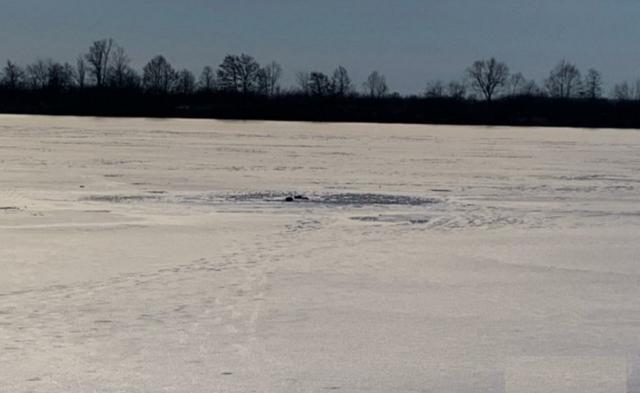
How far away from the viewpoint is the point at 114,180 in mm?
17344

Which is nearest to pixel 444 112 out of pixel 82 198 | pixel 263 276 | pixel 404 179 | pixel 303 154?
pixel 303 154

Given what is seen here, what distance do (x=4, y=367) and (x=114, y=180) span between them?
12.5m

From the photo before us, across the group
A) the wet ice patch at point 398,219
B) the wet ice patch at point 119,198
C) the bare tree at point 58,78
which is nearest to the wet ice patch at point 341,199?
the wet ice patch at point 119,198

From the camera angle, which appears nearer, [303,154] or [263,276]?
[263,276]

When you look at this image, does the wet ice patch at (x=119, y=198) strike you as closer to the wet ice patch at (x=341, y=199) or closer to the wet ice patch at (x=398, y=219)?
the wet ice patch at (x=341, y=199)

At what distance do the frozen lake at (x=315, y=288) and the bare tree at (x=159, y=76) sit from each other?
8317 centimetres

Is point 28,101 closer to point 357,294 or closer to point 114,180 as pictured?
point 114,180

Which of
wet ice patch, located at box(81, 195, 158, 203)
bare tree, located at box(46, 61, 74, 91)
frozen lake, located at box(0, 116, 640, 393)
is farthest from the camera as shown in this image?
bare tree, located at box(46, 61, 74, 91)

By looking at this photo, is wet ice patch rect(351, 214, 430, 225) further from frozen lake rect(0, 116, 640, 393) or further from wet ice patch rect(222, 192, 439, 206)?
wet ice patch rect(222, 192, 439, 206)

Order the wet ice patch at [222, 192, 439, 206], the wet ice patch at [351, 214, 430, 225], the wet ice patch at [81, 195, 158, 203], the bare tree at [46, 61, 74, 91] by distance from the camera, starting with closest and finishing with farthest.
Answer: the wet ice patch at [351, 214, 430, 225] < the wet ice patch at [81, 195, 158, 203] < the wet ice patch at [222, 192, 439, 206] < the bare tree at [46, 61, 74, 91]

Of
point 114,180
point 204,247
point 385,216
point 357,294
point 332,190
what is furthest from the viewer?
point 114,180

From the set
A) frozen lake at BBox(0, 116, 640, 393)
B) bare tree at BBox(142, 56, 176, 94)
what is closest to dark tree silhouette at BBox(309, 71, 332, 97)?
bare tree at BBox(142, 56, 176, 94)

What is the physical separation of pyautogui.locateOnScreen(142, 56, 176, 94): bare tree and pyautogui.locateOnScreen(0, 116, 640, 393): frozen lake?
83.2 metres

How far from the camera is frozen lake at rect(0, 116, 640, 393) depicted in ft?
16.6
